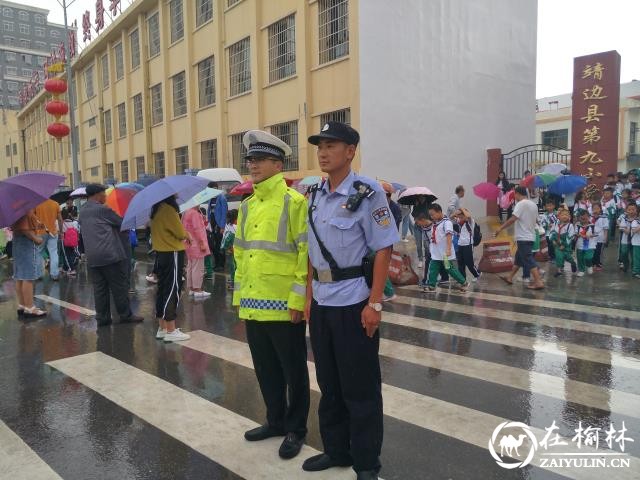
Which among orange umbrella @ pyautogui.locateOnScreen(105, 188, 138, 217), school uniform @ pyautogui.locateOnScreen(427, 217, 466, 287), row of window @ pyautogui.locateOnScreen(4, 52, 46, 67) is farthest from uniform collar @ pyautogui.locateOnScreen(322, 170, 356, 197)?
row of window @ pyautogui.locateOnScreen(4, 52, 46, 67)

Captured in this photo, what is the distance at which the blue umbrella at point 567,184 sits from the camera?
13039 mm

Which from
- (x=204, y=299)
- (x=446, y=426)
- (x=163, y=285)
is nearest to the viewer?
(x=446, y=426)

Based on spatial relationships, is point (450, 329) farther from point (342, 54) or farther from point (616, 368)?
point (342, 54)

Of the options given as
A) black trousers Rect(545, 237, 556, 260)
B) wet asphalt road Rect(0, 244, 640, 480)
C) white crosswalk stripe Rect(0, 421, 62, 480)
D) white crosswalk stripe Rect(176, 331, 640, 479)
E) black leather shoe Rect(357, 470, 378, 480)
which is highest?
black trousers Rect(545, 237, 556, 260)

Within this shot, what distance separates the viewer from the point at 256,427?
3.86 metres

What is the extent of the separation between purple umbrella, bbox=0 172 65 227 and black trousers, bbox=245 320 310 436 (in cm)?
487

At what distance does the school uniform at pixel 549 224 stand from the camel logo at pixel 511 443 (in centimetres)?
811

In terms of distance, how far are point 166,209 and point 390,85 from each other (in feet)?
37.5

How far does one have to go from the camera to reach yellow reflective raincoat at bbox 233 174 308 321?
11.0 ft

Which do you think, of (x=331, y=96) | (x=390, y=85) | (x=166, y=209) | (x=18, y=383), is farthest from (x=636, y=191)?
(x=18, y=383)

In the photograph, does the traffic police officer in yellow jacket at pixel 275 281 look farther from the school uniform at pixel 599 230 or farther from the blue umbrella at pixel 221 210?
the school uniform at pixel 599 230

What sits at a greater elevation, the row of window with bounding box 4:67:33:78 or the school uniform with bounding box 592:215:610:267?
the row of window with bounding box 4:67:33:78

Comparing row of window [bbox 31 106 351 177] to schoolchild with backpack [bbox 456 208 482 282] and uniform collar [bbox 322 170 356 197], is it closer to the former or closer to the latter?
schoolchild with backpack [bbox 456 208 482 282]

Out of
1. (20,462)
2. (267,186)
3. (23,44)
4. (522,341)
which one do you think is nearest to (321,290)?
(267,186)
